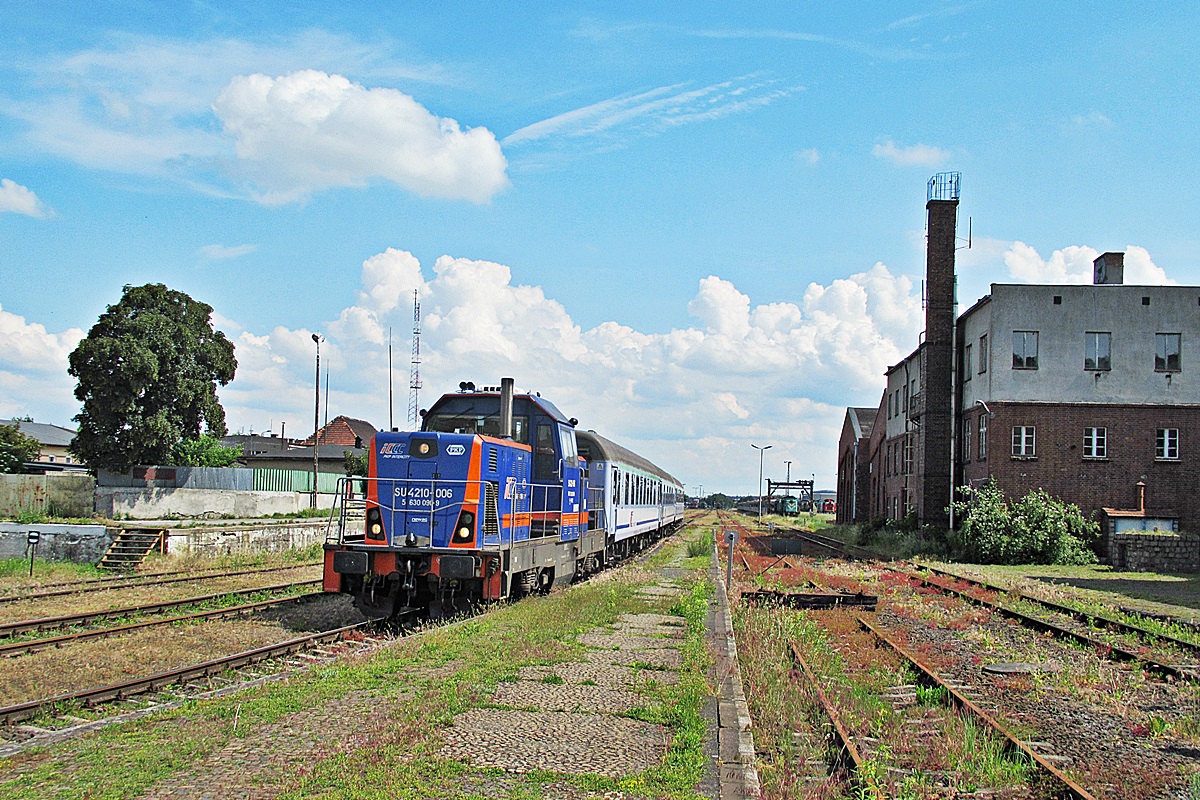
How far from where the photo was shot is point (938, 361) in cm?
3462

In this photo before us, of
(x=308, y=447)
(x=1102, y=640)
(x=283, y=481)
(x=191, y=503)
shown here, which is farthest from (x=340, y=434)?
(x=1102, y=640)

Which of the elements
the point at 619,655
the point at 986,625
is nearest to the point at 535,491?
the point at 619,655

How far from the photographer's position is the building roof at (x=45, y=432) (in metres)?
68.4

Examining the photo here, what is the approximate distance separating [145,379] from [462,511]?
30.2m

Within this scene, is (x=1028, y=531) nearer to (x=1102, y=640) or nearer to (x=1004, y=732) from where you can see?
(x=1102, y=640)

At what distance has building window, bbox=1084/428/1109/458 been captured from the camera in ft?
101

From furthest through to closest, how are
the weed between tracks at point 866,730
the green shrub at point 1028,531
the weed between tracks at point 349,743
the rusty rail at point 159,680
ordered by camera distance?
the green shrub at point 1028,531
the rusty rail at point 159,680
the weed between tracks at point 866,730
the weed between tracks at point 349,743

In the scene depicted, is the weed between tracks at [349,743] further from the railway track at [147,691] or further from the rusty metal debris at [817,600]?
the rusty metal debris at [817,600]

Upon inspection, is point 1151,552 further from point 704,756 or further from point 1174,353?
point 704,756

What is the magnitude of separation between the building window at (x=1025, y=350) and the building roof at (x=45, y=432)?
63.1 meters

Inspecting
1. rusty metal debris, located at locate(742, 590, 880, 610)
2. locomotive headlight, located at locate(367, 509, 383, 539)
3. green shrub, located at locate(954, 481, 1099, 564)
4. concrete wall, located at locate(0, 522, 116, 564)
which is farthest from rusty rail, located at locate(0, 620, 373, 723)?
green shrub, located at locate(954, 481, 1099, 564)

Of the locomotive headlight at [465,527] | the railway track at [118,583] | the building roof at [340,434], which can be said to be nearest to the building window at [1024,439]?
the railway track at [118,583]

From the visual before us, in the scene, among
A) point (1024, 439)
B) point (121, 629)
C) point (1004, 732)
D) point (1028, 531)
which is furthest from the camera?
point (1024, 439)

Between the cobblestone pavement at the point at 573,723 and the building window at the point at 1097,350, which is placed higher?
the building window at the point at 1097,350
